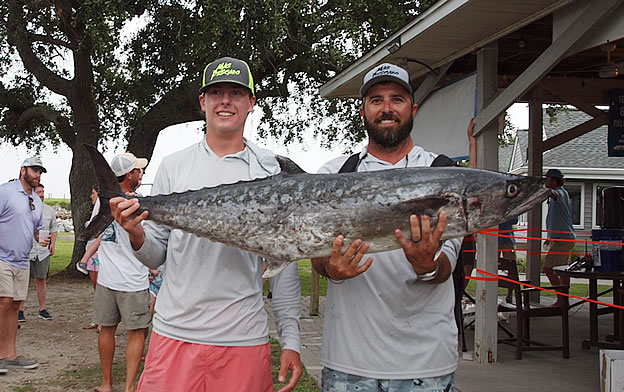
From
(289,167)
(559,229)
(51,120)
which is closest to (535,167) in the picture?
(559,229)

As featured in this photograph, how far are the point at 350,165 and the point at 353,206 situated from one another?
0.43 metres

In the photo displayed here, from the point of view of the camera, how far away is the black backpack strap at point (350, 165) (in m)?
2.69

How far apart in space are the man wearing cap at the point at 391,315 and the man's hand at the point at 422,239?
0.06m

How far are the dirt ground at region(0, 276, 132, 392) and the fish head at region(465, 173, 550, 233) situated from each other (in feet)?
15.7

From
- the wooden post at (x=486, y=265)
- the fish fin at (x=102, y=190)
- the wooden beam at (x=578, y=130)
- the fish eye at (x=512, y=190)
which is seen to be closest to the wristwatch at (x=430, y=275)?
the fish eye at (x=512, y=190)

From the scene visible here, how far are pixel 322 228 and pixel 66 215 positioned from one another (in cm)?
5961

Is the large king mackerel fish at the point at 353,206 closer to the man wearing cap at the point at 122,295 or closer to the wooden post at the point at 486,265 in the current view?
the man wearing cap at the point at 122,295

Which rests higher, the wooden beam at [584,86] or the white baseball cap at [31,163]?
the wooden beam at [584,86]

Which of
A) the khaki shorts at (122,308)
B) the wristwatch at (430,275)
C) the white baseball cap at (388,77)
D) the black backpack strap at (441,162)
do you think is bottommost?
the khaki shorts at (122,308)

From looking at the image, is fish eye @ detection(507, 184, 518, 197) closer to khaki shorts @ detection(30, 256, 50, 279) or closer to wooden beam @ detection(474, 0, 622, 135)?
wooden beam @ detection(474, 0, 622, 135)

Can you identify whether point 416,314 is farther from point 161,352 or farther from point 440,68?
point 440,68

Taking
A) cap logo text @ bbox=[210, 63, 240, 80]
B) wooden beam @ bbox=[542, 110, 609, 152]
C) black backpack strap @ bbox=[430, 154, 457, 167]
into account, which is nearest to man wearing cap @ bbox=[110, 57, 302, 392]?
cap logo text @ bbox=[210, 63, 240, 80]

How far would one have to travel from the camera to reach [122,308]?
18.5 feet

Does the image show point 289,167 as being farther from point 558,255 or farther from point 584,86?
point 558,255
